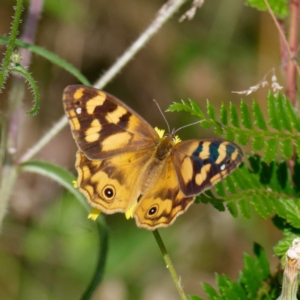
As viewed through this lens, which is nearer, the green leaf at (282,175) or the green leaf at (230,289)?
the green leaf at (230,289)

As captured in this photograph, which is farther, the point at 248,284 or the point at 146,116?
the point at 146,116

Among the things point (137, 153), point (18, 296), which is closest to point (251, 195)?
point (137, 153)

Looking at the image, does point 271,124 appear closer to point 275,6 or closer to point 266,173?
point 266,173

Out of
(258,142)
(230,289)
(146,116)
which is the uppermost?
(146,116)

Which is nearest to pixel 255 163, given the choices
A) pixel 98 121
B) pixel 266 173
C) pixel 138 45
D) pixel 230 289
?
pixel 266 173

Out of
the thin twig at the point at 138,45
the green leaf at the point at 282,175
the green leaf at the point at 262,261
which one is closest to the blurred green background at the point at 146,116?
the thin twig at the point at 138,45

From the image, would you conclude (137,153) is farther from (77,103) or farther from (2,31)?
(2,31)

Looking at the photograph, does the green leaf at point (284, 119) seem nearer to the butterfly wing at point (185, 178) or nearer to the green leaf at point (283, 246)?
the butterfly wing at point (185, 178)
